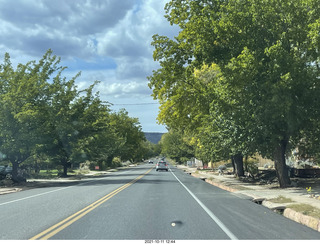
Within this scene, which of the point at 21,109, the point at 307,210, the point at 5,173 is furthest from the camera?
the point at 5,173

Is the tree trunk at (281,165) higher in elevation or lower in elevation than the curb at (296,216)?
higher

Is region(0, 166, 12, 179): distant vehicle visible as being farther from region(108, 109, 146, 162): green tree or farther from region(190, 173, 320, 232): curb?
region(108, 109, 146, 162): green tree

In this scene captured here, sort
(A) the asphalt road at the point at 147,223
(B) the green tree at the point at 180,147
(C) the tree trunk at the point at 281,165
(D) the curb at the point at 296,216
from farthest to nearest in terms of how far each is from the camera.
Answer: (B) the green tree at the point at 180,147 → (C) the tree trunk at the point at 281,165 → (D) the curb at the point at 296,216 → (A) the asphalt road at the point at 147,223

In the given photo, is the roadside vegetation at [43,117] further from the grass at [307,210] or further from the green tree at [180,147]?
the grass at [307,210]

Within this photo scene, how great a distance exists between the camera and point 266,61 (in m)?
16.8

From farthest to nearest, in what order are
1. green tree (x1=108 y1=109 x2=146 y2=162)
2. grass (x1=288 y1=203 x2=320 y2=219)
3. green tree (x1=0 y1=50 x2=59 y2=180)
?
green tree (x1=108 y1=109 x2=146 y2=162) → green tree (x1=0 y1=50 x2=59 y2=180) → grass (x1=288 y1=203 x2=320 y2=219)

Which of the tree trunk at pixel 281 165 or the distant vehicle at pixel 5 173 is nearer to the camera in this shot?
the tree trunk at pixel 281 165

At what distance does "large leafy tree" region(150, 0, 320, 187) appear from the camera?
590 inches

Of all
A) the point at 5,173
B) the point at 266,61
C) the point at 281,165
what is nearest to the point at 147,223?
the point at 266,61

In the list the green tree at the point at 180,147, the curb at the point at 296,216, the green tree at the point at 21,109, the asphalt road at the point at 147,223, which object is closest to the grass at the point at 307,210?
the curb at the point at 296,216

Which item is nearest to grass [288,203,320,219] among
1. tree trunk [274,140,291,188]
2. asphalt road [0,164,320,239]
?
asphalt road [0,164,320,239]

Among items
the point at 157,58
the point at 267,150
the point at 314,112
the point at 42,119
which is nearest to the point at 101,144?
the point at 42,119

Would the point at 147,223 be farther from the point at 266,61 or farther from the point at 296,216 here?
the point at 266,61

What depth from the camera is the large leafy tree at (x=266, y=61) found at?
49.1ft
